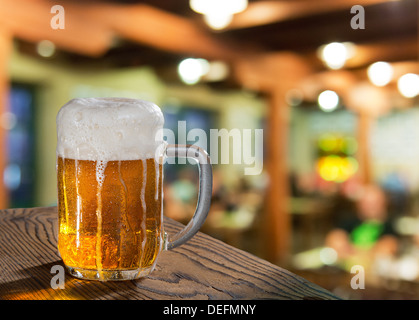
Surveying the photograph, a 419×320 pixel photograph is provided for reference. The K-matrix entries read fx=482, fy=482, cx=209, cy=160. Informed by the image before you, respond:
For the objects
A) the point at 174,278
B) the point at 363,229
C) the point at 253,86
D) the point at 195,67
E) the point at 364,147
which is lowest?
the point at 363,229

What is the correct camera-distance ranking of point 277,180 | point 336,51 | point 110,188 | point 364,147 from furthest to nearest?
point 364,147
point 277,180
point 336,51
point 110,188

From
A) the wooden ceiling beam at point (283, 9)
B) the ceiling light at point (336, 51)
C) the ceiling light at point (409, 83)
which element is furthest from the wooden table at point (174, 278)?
the ceiling light at point (409, 83)

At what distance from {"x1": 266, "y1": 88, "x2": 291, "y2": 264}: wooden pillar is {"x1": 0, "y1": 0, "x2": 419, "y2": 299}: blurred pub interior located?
15 millimetres

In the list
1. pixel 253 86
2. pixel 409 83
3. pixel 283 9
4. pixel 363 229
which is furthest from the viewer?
pixel 409 83

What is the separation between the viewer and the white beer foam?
0.67 meters

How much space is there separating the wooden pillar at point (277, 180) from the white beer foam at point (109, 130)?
5.31m

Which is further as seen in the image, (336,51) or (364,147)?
(364,147)

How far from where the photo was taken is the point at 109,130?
675 mm

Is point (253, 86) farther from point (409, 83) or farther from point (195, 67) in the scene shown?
point (409, 83)

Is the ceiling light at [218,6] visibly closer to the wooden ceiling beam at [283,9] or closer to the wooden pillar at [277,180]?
the wooden ceiling beam at [283,9]

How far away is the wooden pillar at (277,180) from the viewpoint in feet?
19.6

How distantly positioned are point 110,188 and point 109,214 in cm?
4

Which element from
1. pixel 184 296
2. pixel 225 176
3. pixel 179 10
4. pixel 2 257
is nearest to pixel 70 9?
pixel 179 10

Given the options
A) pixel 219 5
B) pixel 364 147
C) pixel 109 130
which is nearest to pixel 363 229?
pixel 364 147
